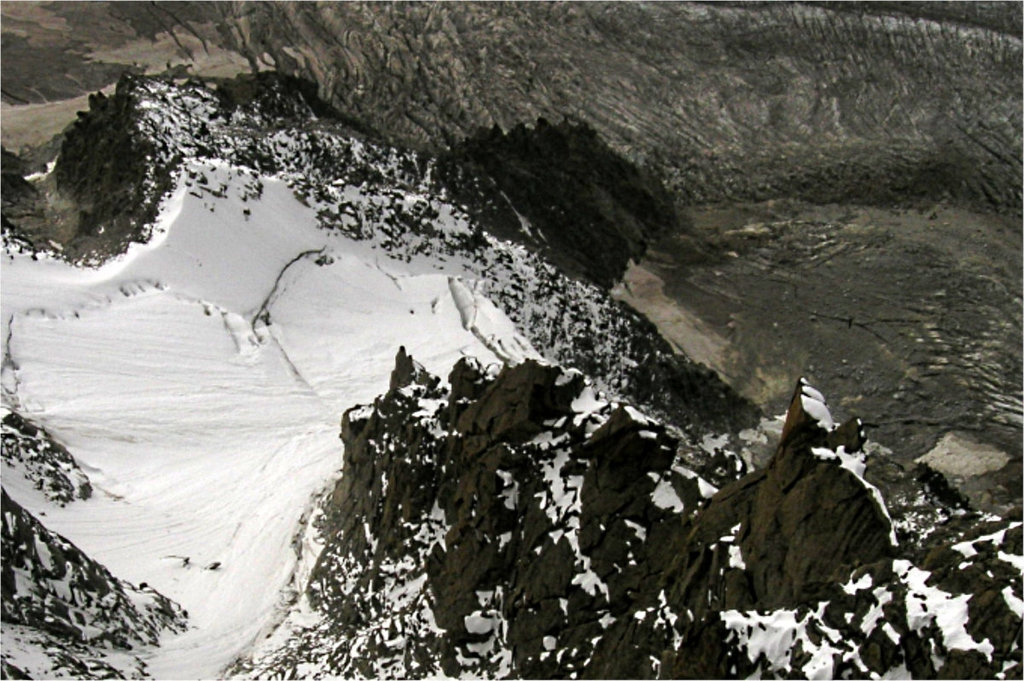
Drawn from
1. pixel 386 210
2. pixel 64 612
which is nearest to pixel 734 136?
pixel 386 210

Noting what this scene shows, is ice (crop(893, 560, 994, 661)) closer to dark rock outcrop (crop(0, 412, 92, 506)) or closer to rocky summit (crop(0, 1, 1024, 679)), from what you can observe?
rocky summit (crop(0, 1, 1024, 679))

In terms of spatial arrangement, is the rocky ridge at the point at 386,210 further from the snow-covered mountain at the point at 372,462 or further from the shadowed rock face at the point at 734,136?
the shadowed rock face at the point at 734,136

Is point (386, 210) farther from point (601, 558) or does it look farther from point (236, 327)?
point (601, 558)

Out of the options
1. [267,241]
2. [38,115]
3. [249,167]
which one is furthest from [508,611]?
[38,115]

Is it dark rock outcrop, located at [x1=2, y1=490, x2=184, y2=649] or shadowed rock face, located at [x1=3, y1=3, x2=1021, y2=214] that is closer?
dark rock outcrop, located at [x1=2, y1=490, x2=184, y2=649]

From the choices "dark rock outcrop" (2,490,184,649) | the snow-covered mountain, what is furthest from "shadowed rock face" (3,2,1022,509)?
"dark rock outcrop" (2,490,184,649)

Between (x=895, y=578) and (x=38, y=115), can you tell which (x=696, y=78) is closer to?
(x=38, y=115)

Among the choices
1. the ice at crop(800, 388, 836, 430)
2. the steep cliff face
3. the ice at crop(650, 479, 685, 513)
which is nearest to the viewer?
the steep cliff face
